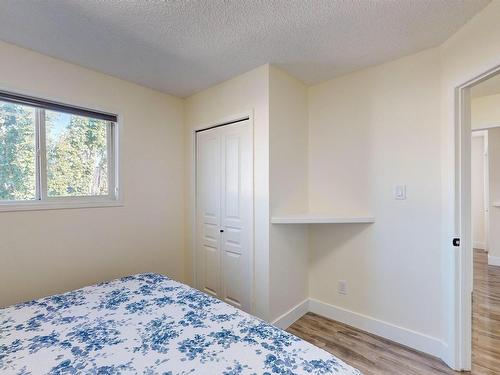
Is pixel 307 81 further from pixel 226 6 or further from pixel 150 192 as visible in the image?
pixel 150 192

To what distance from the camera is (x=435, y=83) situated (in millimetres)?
1907

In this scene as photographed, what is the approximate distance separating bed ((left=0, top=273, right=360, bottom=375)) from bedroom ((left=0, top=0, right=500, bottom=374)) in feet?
0.22

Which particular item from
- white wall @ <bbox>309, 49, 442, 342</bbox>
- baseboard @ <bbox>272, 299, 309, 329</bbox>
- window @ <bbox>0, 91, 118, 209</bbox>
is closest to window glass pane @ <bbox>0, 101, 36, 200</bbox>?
window @ <bbox>0, 91, 118, 209</bbox>

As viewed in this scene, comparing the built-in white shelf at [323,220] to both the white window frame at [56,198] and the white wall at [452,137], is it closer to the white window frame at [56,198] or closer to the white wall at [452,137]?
the white wall at [452,137]

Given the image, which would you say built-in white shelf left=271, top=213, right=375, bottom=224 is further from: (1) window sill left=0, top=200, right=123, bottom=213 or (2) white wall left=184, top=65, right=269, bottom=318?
(1) window sill left=0, top=200, right=123, bottom=213

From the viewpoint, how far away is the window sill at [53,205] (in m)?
1.80

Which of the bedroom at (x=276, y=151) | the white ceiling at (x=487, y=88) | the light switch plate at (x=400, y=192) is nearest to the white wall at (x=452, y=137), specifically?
the bedroom at (x=276, y=151)

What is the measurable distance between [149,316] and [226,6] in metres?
1.84

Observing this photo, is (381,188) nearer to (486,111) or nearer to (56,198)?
(486,111)

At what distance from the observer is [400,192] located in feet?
6.75

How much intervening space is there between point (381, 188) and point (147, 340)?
80.5 inches

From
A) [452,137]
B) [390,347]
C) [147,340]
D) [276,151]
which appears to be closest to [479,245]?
[390,347]

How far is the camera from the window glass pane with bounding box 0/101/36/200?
6.04 feet

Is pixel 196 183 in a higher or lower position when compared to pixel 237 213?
higher
